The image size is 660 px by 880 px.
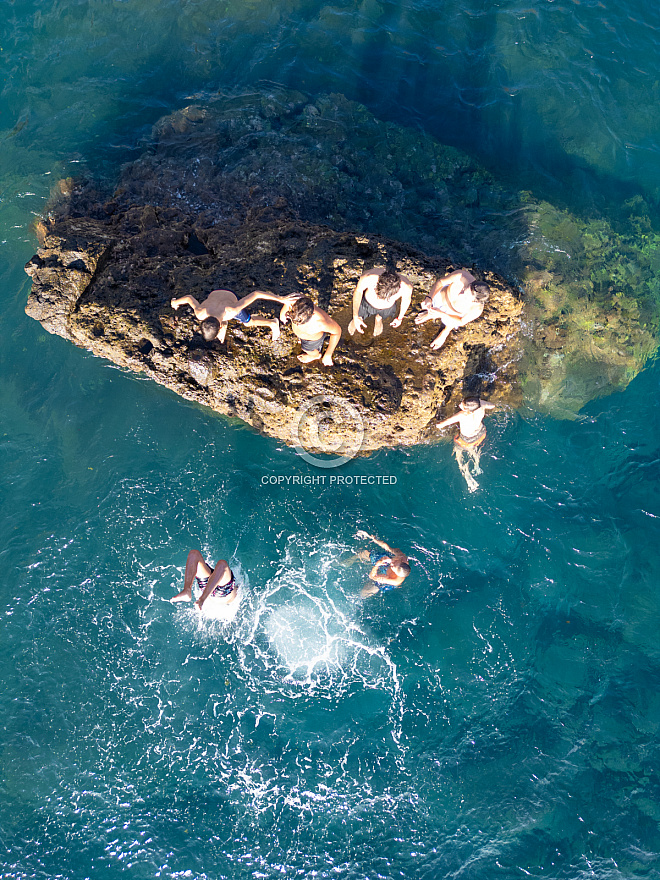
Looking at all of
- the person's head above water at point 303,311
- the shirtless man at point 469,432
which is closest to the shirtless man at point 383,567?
the shirtless man at point 469,432

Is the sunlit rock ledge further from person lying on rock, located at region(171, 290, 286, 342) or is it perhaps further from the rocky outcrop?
person lying on rock, located at region(171, 290, 286, 342)

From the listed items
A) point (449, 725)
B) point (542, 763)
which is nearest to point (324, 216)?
point (449, 725)

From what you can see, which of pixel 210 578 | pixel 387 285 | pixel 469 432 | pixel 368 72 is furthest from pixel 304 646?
pixel 368 72

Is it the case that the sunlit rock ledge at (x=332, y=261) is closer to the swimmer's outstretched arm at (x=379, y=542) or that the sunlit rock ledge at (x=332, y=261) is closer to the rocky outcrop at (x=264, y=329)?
the rocky outcrop at (x=264, y=329)

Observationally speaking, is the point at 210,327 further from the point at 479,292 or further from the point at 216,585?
the point at 216,585

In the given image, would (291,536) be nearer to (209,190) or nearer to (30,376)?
(30,376)
